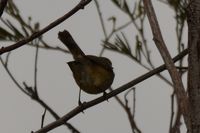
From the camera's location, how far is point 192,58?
1.36 meters

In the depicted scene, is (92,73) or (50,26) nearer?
(50,26)

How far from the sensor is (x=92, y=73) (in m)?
3.40

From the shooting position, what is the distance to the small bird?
3.26 m

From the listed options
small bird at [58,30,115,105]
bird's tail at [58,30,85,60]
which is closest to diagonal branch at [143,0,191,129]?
bird's tail at [58,30,85,60]

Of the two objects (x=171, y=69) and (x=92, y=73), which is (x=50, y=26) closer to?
(x=171, y=69)

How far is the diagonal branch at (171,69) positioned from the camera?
4.18 feet

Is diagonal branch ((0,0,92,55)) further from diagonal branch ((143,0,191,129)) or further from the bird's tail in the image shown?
the bird's tail

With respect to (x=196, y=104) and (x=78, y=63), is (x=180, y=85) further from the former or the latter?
(x=78, y=63)

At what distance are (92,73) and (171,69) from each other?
2.07 m

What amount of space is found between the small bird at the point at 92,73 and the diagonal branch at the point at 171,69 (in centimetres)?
173

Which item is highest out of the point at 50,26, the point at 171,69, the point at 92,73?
the point at 50,26

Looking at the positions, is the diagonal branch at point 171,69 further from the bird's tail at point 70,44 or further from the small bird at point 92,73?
the small bird at point 92,73

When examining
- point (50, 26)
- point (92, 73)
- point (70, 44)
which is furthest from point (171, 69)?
point (92, 73)

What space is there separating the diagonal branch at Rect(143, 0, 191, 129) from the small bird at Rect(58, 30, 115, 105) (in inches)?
68.1
